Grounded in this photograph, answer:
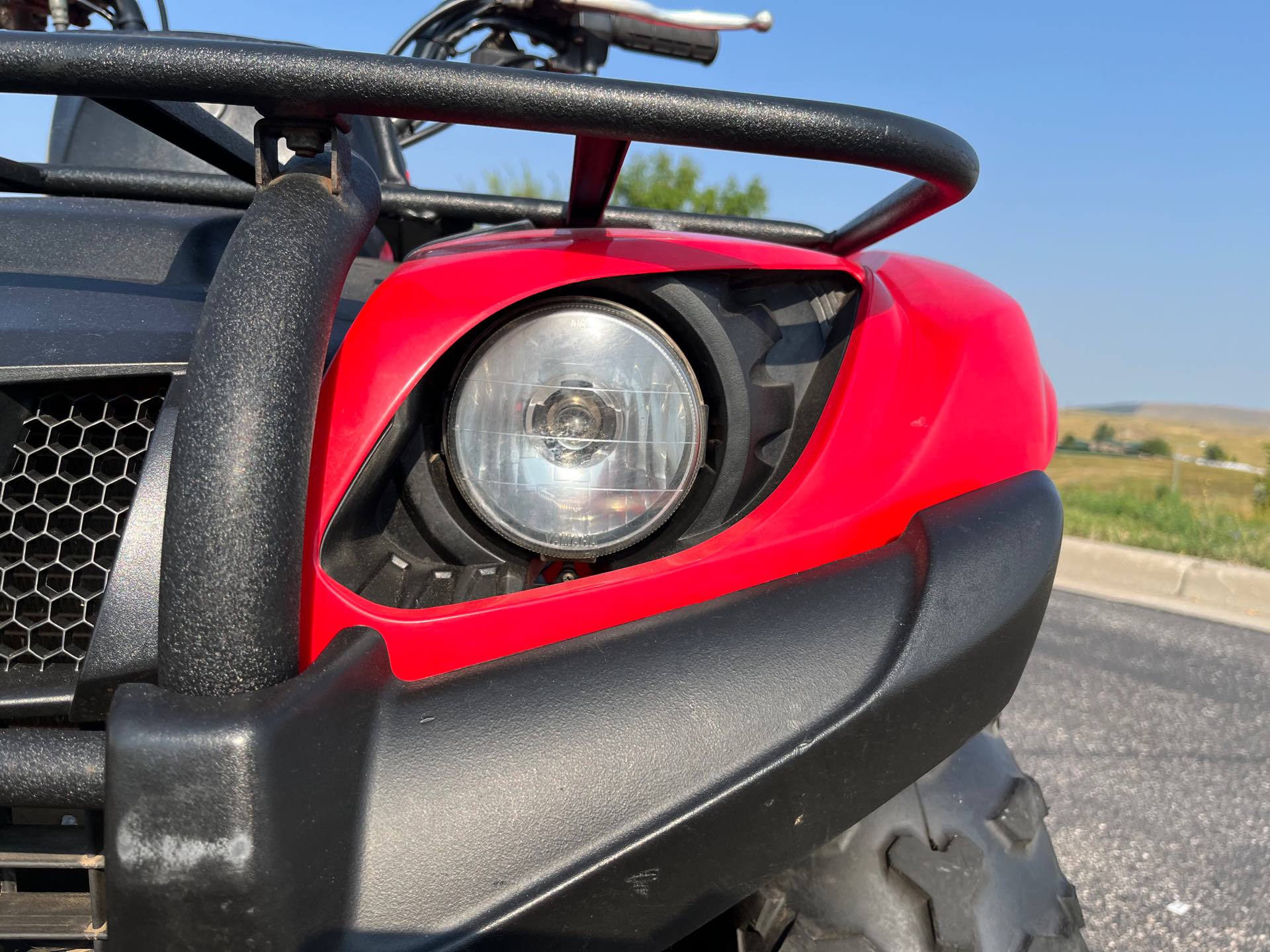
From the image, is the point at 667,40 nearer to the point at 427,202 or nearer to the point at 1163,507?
the point at 427,202

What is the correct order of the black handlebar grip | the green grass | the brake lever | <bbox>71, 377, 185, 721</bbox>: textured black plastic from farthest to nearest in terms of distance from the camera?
the green grass < the black handlebar grip < the brake lever < <bbox>71, 377, 185, 721</bbox>: textured black plastic

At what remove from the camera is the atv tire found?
108cm

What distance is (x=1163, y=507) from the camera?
9906 millimetres

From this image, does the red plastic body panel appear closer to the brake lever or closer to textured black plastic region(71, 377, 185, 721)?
textured black plastic region(71, 377, 185, 721)

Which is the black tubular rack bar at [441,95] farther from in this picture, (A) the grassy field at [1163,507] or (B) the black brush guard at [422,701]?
(A) the grassy field at [1163,507]

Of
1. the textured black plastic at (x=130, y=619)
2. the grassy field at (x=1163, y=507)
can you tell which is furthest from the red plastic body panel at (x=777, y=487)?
the grassy field at (x=1163, y=507)

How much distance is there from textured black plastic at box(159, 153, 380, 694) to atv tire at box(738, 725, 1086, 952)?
0.61 meters

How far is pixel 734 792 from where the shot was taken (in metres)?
0.92

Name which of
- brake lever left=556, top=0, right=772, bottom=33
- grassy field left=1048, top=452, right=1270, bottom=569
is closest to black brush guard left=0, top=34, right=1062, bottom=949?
brake lever left=556, top=0, right=772, bottom=33

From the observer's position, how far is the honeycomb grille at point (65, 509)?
1037 mm

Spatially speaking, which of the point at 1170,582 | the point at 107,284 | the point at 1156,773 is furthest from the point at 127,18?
the point at 1170,582

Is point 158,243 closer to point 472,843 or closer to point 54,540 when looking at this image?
point 54,540

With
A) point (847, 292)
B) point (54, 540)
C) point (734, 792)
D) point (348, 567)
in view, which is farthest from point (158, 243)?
point (734, 792)

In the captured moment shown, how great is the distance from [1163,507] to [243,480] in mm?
10585
